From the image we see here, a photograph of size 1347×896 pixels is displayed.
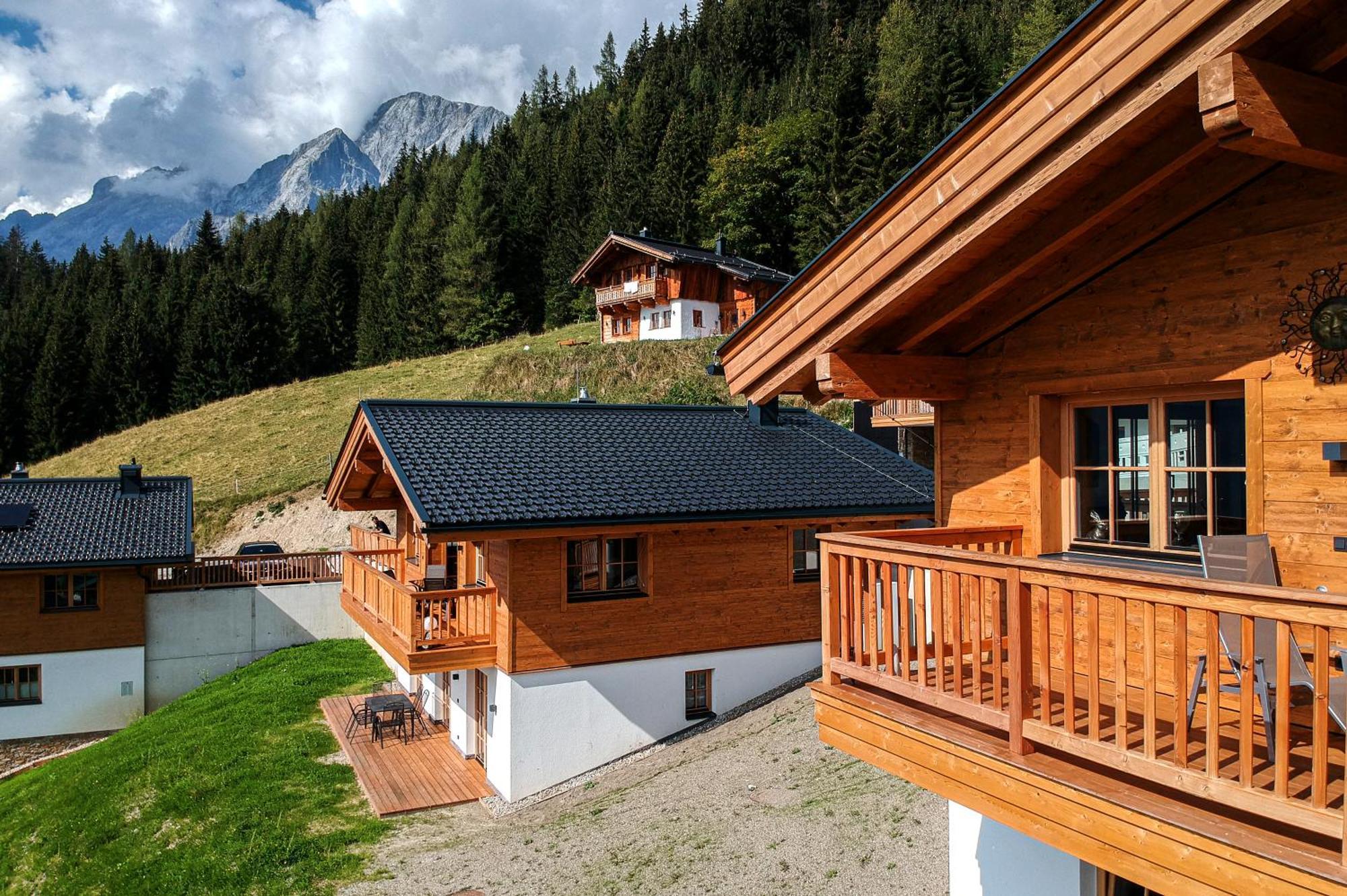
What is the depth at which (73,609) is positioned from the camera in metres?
22.9

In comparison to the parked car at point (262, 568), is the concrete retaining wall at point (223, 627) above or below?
below

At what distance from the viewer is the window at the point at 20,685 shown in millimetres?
22203

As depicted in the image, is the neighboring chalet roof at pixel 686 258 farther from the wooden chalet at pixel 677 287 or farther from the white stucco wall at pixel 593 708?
the white stucco wall at pixel 593 708

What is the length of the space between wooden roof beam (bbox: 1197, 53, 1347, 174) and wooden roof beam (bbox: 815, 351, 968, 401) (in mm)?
2691

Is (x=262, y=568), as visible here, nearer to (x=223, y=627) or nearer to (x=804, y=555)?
(x=223, y=627)

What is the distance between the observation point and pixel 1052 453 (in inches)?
260

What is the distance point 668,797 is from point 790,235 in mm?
50203

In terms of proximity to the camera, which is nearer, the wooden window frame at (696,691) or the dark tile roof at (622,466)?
the dark tile roof at (622,466)

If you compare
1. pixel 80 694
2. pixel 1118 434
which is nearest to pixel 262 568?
pixel 80 694

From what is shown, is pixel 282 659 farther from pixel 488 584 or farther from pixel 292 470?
pixel 292 470

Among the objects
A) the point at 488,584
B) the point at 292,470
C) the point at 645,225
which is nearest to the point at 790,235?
the point at 645,225

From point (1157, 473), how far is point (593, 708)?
10468mm

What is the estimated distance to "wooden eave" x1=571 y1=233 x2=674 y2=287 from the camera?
47194 mm

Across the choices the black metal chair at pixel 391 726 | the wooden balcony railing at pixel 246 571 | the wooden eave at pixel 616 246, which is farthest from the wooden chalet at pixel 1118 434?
the wooden eave at pixel 616 246
